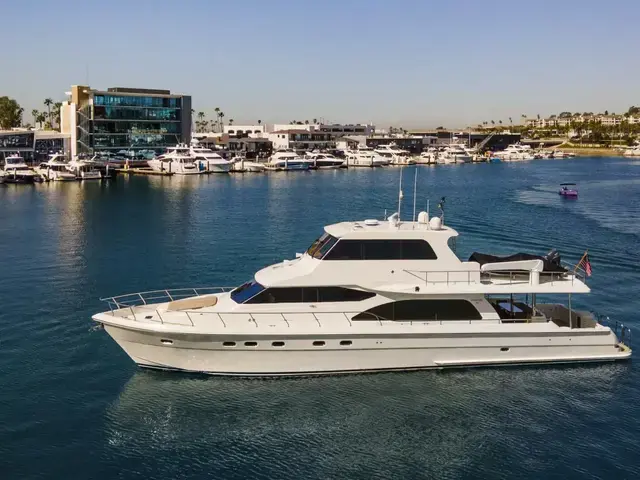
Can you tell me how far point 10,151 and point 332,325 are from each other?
99111mm

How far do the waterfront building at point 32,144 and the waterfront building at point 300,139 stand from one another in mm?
47821

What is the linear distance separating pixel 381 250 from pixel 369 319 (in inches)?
83.6

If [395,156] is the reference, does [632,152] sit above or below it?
above

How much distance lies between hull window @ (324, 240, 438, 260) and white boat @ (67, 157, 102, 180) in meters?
78.9

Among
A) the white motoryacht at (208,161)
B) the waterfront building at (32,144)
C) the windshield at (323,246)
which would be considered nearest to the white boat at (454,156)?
the white motoryacht at (208,161)

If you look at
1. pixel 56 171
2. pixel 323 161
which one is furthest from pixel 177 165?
pixel 323 161

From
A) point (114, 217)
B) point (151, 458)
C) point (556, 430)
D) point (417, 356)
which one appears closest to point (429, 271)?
point (417, 356)

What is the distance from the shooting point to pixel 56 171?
89.6 m

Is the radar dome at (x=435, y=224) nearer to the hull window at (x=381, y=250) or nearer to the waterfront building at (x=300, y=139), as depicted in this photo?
the hull window at (x=381, y=250)

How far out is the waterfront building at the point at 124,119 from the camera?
4365 inches

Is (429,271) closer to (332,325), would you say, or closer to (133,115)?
(332,325)

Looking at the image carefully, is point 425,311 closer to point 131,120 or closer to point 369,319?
point 369,319

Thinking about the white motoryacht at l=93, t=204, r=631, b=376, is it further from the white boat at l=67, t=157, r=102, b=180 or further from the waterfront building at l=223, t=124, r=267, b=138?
the waterfront building at l=223, t=124, r=267, b=138

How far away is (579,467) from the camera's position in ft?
48.0
